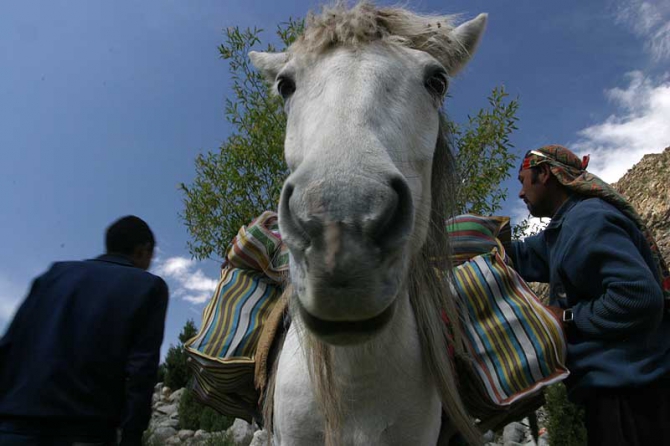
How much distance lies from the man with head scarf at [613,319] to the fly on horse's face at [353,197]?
3.41 feet

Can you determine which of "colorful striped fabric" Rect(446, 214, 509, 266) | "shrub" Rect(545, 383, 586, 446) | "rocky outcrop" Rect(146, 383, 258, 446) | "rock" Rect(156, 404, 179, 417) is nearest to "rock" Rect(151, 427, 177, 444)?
"rocky outcrop" Rect(146, 383, 258, 446)

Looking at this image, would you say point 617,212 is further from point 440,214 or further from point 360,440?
point 360,440

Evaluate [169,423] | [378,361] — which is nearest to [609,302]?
[378,361]

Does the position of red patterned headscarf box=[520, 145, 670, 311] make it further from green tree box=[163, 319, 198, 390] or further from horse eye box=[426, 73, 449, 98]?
green tree box=[163, 319, 198, 390]

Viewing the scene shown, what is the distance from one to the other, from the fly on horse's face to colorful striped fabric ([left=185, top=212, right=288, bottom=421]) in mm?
826

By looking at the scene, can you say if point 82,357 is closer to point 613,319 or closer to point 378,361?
point 378,361

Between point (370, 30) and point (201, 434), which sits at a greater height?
point (370, 30)

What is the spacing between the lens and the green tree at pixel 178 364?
14.3 metres

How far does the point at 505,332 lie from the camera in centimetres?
209

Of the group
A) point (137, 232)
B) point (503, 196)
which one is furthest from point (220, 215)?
point (137, 232)

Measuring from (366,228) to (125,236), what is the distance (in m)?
2.26

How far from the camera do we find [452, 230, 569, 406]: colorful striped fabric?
6.55 ft

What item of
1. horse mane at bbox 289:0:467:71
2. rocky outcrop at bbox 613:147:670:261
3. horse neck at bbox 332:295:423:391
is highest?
rocky outcrop at bbox 613:147:670:261

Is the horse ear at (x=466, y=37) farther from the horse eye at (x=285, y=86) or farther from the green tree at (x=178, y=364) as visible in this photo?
the green tree at (x=178, y=364)
